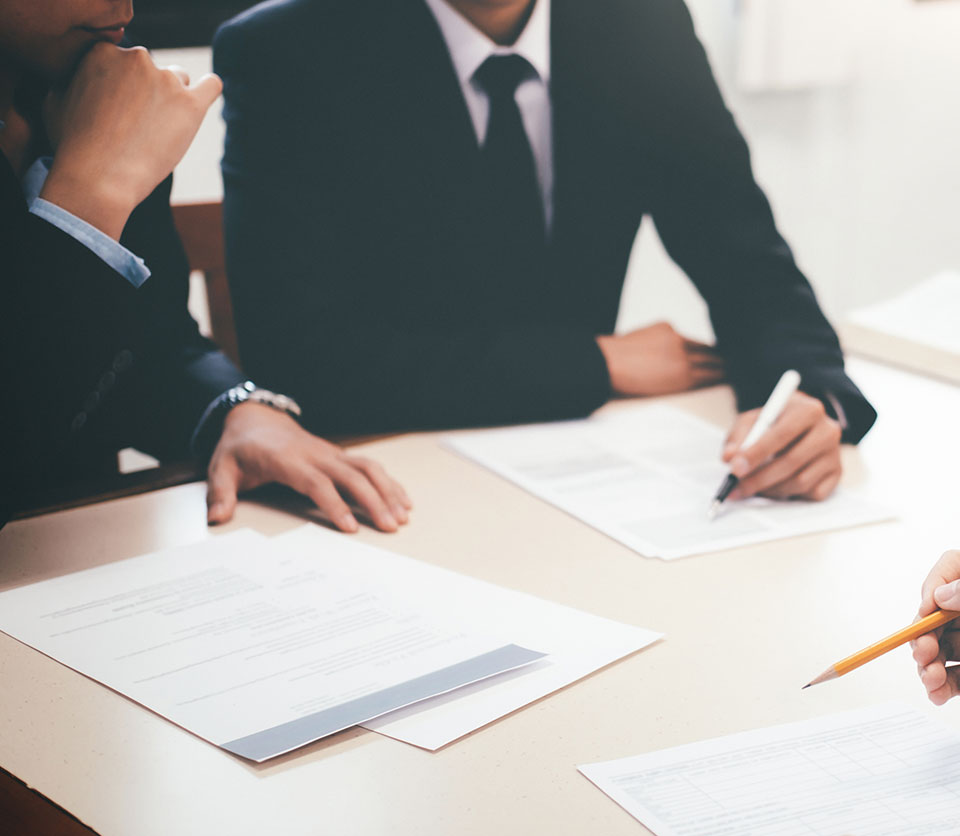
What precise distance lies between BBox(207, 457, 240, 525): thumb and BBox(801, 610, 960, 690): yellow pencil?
56 centimetres

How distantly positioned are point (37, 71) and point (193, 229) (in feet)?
1.44

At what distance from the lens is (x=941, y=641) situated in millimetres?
690

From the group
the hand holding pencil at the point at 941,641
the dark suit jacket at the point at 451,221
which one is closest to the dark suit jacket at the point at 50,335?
the dark suit jacket at the point at 451,221

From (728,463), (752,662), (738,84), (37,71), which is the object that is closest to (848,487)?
(728,463)

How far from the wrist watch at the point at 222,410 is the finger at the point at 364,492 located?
0.14 meters

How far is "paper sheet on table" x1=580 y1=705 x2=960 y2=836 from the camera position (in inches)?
22.7

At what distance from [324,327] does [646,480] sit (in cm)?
43

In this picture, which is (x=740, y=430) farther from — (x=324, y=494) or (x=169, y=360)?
(x=169, y=360)

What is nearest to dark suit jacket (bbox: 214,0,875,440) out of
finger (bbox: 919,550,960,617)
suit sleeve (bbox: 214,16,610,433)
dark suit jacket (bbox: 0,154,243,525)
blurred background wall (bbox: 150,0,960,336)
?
suit sleeve (bbox: 214,16,610,433)

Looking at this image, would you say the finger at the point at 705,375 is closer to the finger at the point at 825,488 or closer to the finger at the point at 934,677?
the finger at the point at 825,488

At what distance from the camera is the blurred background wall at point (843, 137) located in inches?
104

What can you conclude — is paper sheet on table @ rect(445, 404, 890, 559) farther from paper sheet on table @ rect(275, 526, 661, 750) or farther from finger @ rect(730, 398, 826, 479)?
paper sheet on table @ rect(275, 526, 661, 750)

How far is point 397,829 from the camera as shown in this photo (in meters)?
0.58

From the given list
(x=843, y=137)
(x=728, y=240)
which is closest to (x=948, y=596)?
(x=728, y=240)
